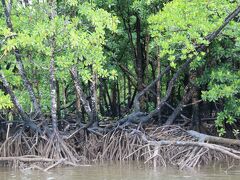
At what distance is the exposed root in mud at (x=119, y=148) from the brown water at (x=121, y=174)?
0.29 metres

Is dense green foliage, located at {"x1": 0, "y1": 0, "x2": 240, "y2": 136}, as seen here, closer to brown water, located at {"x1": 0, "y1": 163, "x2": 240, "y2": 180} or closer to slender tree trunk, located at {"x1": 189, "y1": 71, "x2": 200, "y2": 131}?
slender tree trunk, located at {"x1": 189, "y1": 71, "x2": 200, "y2": 131}

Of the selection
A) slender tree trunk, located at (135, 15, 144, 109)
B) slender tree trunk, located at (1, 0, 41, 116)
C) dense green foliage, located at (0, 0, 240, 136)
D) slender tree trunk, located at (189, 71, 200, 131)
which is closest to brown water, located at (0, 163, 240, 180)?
dense green foliage, located at (0, 0, 240, 136)

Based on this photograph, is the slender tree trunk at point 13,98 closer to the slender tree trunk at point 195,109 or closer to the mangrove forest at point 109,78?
the mangrove forest at point 109,78

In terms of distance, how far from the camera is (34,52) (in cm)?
930

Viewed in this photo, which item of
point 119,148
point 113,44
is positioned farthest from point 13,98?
point 113,44

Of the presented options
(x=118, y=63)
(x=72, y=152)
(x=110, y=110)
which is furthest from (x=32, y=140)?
(x=110, y=110)

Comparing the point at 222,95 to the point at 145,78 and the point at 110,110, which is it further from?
the point at 110,110

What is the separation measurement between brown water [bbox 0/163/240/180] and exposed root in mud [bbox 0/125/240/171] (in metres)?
0.29

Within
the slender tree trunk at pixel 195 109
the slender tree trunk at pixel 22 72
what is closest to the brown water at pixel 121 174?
the slender tree trunk at pixel 22 72

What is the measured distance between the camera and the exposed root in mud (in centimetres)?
860

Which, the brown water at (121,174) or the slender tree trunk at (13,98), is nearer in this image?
the brown water at (121,174)

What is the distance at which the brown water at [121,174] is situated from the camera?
23.9 ft

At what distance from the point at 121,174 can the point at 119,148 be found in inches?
80.3

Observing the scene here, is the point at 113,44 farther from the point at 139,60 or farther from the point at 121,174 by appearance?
the point at 121,174
